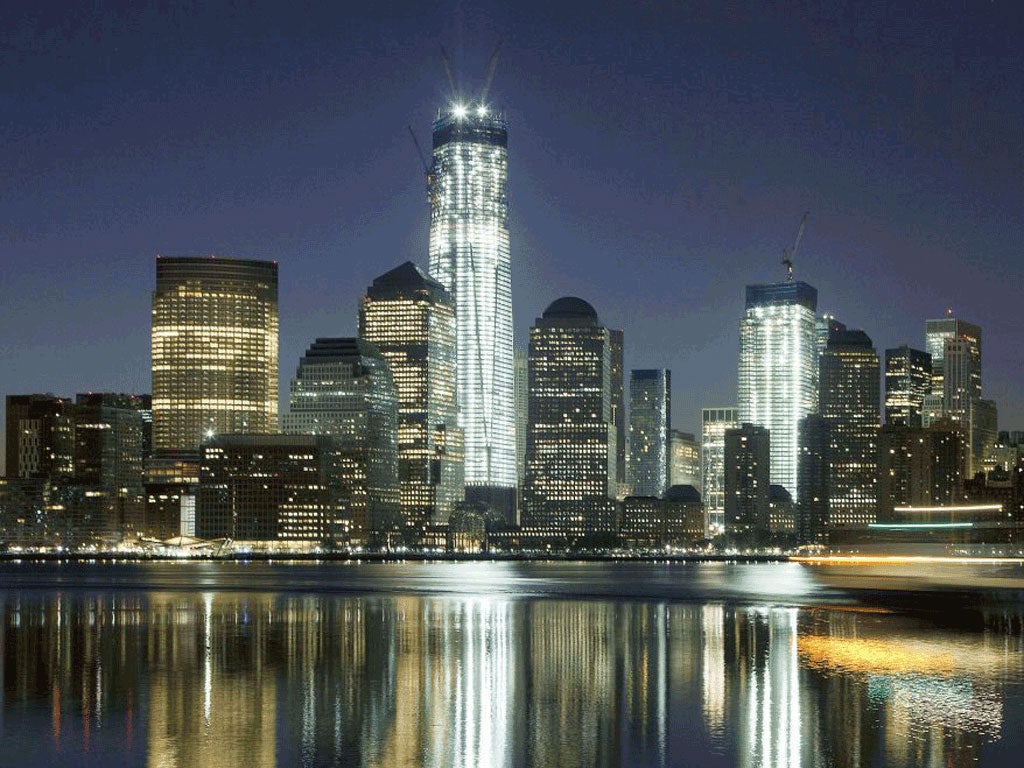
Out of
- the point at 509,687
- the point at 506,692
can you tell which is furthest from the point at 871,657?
the point at 506,692

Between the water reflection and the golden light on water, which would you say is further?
the golden light on water

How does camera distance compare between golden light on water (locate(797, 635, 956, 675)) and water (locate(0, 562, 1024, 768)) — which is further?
golden light on water (locate(797, 635, 956, 675))

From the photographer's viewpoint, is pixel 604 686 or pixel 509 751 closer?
pixel 509 751

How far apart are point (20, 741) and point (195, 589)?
99.9 meters

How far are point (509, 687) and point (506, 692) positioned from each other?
1.54 meters

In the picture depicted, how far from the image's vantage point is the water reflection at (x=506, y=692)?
4262cm

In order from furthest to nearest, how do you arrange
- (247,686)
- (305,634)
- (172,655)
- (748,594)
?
(748,594), (305,634), (172,655), (247,686)

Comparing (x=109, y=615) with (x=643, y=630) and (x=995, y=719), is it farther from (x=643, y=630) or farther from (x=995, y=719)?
(x=995, y=719)

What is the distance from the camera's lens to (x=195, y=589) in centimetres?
14250

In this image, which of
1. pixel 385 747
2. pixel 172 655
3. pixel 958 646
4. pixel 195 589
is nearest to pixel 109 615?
pixel 172 655

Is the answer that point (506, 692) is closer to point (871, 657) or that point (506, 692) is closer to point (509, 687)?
point (509, 687)

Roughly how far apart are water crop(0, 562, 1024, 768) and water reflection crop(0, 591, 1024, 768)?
143 mm

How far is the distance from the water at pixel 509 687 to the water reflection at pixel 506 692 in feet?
0.47

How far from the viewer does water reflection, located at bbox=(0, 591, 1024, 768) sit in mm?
42625
